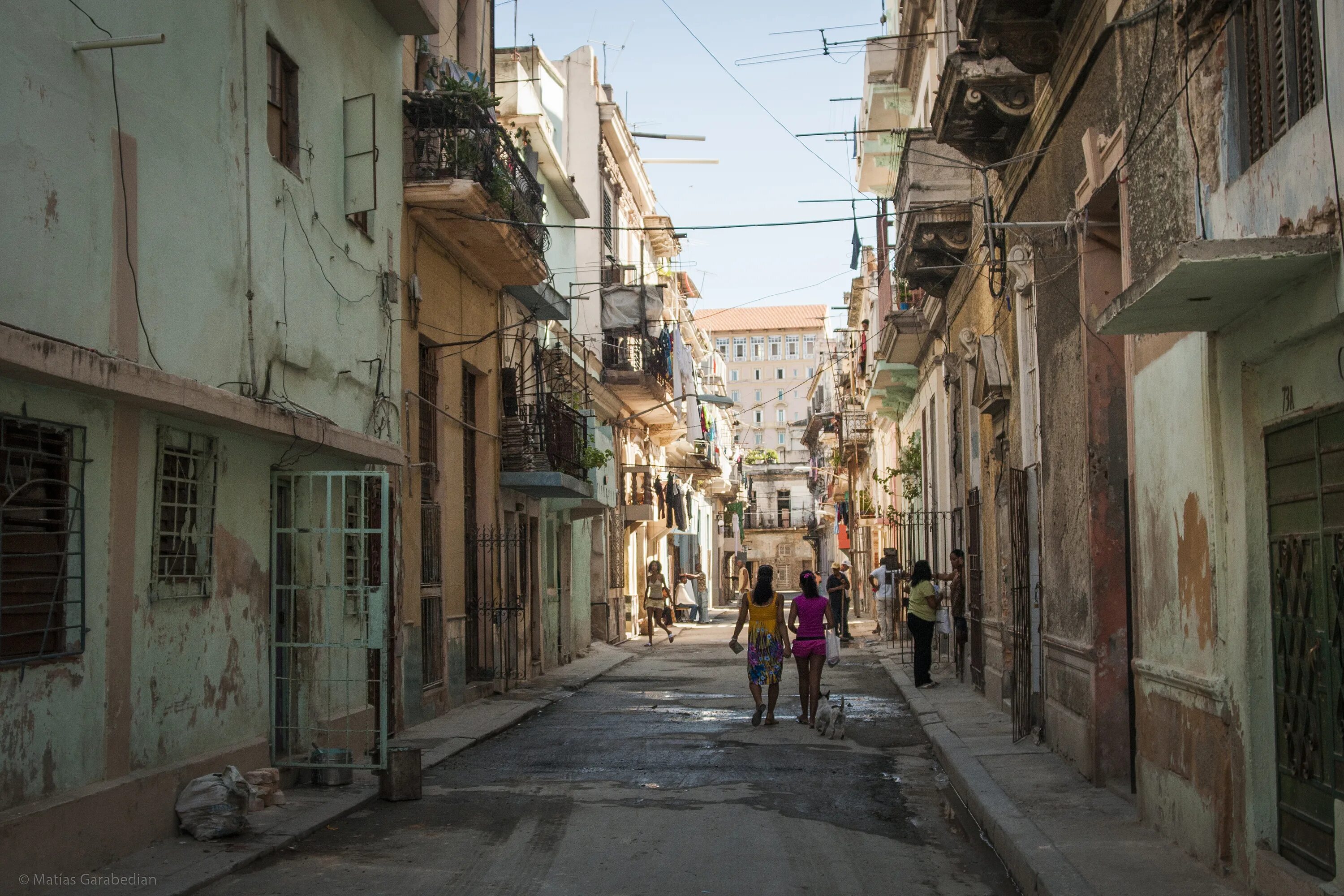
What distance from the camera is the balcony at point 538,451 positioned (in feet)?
67.6

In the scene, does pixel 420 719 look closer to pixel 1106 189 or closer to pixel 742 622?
pixel 742 622

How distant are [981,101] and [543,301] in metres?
10.0

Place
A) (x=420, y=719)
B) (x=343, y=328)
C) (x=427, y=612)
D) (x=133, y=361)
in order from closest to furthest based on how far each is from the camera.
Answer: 1. (x=133, y=361)
2. (x=343, y=328)
3. (x=420, y=719)
4. (x=427, y=612)

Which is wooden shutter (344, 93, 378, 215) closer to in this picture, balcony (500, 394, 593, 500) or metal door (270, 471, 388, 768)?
metal door (270, 471, 388, 768)

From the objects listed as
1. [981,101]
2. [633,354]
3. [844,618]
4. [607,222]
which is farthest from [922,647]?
[607,222]

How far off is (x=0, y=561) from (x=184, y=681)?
91.2 inches

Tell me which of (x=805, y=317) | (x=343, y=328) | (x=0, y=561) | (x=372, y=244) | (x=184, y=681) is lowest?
(x=184, y=681)

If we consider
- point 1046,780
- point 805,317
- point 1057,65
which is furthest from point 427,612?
point 805,317

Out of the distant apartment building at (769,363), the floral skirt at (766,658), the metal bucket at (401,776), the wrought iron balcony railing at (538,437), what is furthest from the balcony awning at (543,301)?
the distant apartment building at (769,363)

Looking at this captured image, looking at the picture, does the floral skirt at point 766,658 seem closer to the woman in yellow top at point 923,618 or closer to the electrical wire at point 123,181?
the woman in yellow top at point 923,618

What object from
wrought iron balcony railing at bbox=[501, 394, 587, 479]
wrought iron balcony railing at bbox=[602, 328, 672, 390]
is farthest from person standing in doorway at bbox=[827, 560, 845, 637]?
wrought iron balcony railing at bbox=[501, 394, 587, 479]

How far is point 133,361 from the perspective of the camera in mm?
8195

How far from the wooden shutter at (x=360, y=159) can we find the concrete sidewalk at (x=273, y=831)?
5.09m

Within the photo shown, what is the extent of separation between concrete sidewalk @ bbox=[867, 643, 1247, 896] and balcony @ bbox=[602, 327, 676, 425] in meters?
18.7
